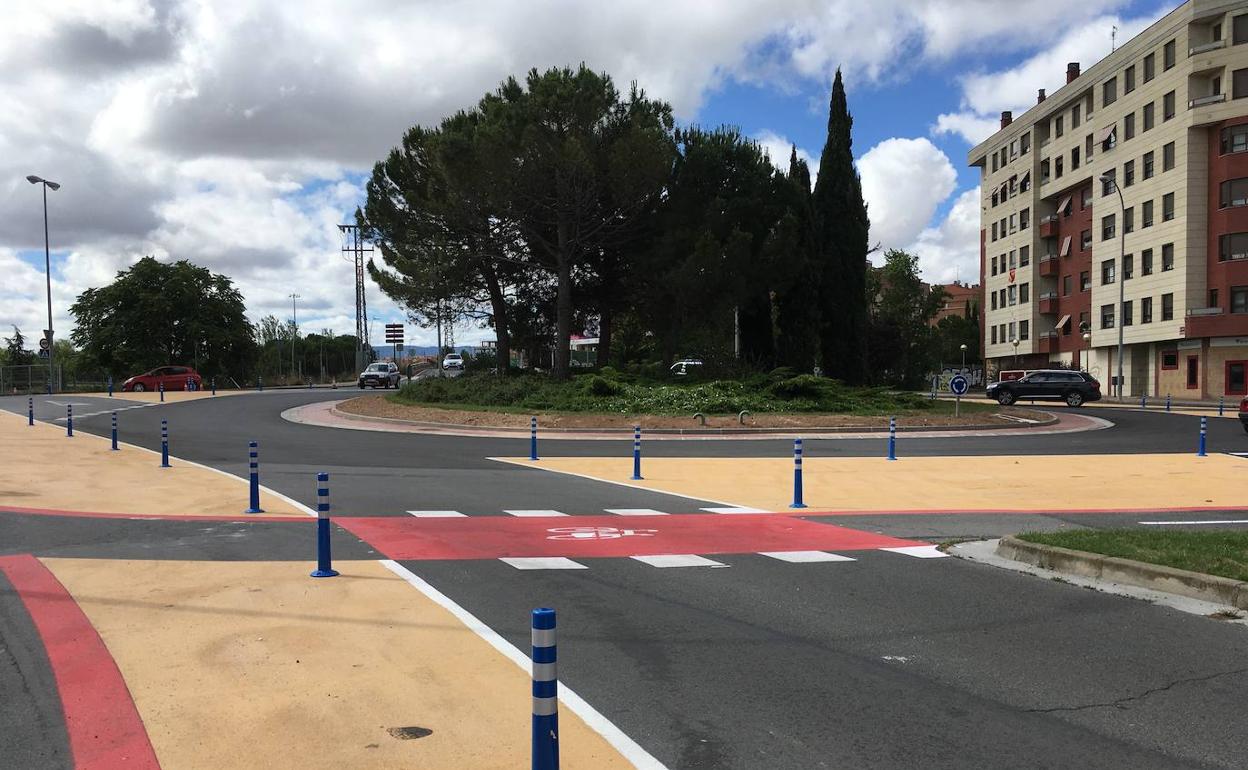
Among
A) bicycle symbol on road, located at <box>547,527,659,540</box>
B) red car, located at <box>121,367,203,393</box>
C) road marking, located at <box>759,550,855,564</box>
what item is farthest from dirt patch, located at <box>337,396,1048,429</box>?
red car, located at <box>121,367,203,393</box>

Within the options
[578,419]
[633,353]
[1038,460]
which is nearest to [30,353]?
[633,353]

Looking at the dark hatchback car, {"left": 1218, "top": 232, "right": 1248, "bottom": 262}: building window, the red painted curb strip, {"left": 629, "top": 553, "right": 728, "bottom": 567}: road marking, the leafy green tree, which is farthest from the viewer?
the leafy green tree

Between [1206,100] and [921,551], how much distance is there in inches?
1917

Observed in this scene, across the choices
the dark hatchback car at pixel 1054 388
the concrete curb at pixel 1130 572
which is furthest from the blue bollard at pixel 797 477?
the dark hatchback car at pixel 1054 388

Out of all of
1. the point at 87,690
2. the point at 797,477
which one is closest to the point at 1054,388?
the point at 797,477

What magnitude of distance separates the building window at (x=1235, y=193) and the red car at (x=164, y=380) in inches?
2208

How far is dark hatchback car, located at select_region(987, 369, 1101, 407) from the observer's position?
131 feet

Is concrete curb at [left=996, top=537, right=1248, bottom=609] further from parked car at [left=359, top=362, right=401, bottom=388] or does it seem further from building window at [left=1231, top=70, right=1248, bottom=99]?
building window at [left=1231, top=70, right=1248, bottom=99]

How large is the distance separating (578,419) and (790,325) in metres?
13.4

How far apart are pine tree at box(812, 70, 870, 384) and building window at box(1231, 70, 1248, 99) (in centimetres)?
2240

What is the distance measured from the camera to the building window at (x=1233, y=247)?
45844 mm

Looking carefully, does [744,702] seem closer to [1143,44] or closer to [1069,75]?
[1143,44]

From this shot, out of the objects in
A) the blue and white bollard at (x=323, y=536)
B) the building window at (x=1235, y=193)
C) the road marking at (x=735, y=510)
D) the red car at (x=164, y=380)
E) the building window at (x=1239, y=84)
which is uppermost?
the building window at (x=1239, y=84)

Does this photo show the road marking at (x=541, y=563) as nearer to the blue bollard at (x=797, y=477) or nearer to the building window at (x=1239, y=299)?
the blue bollard at (x=797, y=477)
